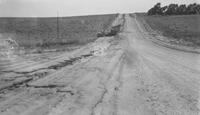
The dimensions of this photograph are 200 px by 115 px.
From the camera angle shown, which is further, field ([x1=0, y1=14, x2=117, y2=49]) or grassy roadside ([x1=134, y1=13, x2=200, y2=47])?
field ([x1=0, y1=14, x2=117, y2=49])

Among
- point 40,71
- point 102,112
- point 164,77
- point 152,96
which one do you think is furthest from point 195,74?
point 40,71

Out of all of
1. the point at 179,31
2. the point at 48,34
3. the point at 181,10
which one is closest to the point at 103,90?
the point at 179,31

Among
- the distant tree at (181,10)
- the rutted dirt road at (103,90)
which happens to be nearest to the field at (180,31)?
the rutted dirt road at (103,90)

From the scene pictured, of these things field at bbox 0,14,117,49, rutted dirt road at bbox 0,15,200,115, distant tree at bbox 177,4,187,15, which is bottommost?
rutted dirt road at bbox 0,15,200,115

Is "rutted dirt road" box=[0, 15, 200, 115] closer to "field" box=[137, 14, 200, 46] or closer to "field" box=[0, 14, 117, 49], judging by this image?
"field" box=[137, 14, 200, 46]

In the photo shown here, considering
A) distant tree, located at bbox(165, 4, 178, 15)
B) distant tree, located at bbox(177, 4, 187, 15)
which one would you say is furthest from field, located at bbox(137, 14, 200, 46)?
distant tree, located at bbox(177, 4, 187, 15)

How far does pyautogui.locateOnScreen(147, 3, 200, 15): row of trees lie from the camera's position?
139ft

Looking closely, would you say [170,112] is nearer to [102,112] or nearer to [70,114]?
[102,112]

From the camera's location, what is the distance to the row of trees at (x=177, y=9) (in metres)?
42.4

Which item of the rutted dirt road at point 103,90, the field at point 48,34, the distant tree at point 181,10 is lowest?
the rutted dirt road at point 103,90

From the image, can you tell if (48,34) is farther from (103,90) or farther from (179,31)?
(103,90)

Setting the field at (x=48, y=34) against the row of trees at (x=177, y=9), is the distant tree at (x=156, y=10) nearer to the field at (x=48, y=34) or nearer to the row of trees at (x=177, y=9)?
the row of trees at (x=177, y=9)

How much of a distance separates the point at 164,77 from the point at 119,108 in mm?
2111

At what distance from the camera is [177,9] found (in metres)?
43.6
